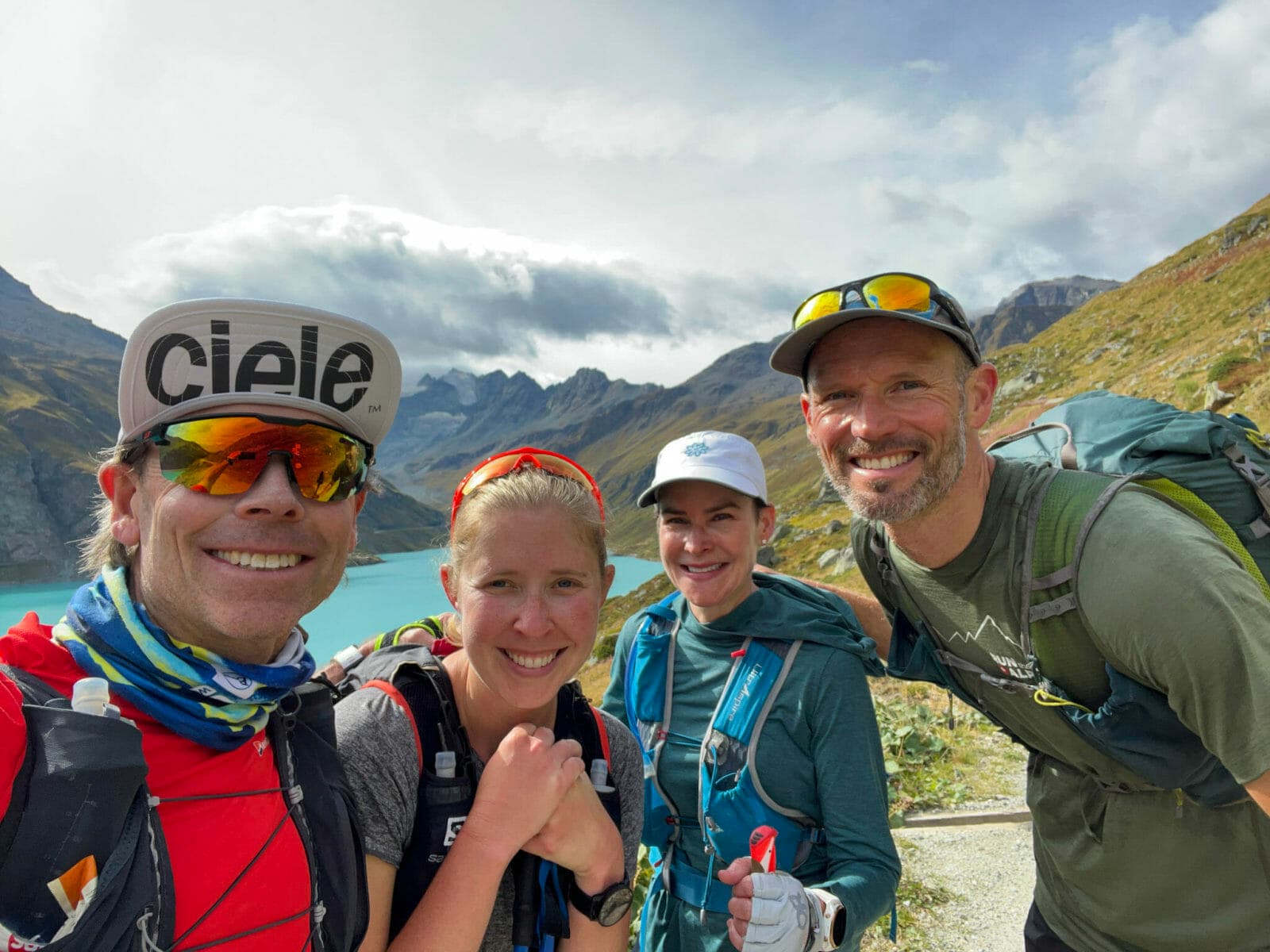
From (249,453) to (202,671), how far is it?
79 centimetres

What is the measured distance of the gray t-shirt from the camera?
2.26m

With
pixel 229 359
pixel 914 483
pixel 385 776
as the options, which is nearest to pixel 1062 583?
pixel 914 483

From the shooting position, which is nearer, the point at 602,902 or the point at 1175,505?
the point at 602,902

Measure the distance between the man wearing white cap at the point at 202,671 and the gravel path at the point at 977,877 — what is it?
5.89 metres

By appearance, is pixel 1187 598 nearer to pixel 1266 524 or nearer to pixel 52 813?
pixel 1266 524

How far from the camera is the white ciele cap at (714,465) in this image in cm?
382

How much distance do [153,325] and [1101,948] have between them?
530 cm

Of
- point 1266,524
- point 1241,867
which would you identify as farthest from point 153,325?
point 1241,867

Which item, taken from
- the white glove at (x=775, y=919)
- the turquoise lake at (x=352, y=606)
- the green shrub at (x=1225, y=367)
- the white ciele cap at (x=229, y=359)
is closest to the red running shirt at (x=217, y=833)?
the white ciele cap at (x=229, y=359)

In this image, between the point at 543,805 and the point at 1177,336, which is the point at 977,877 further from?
the point at 1177,336

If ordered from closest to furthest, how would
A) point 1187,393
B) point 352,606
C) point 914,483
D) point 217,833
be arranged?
point 217,833 < point 914,483 < point 1187,393 < point 352,606

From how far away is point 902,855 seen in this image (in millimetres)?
6805

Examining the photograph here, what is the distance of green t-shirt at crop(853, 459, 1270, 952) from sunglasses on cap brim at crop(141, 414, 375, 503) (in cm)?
305

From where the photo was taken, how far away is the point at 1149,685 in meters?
2.88
